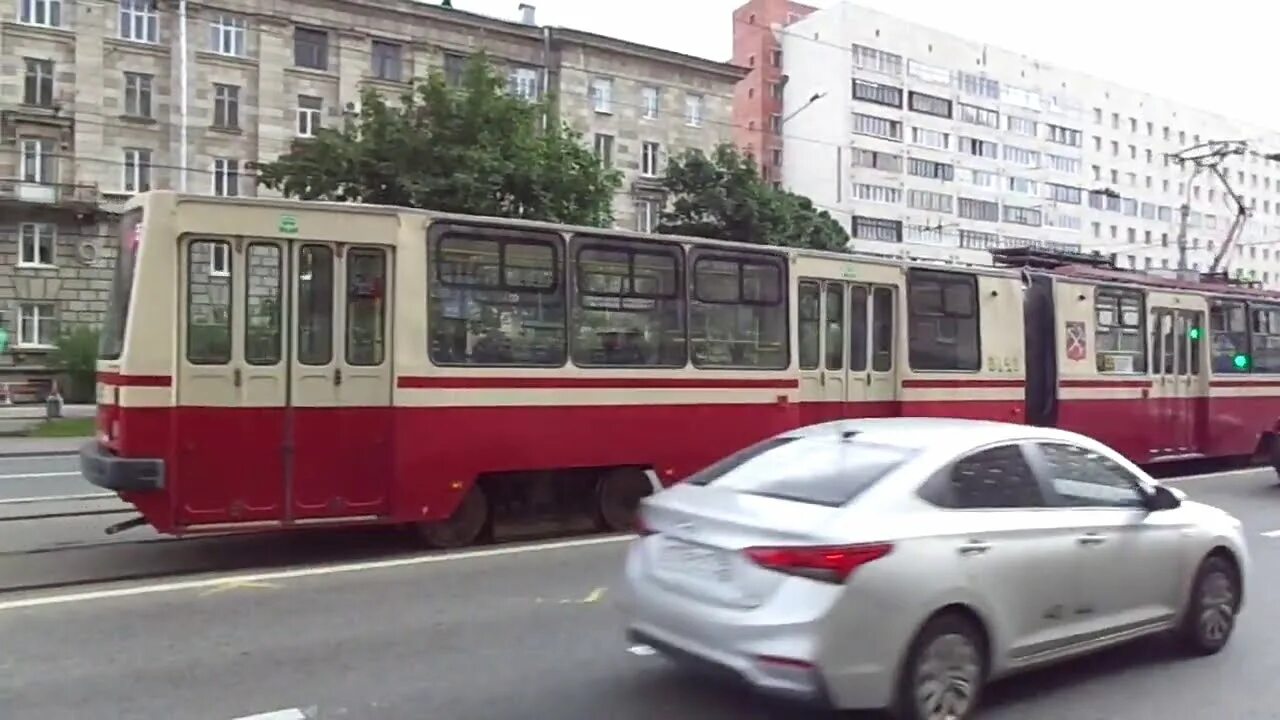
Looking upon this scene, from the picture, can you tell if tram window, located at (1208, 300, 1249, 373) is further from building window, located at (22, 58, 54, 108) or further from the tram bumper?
building window, located at (22, 58, 54, 108)

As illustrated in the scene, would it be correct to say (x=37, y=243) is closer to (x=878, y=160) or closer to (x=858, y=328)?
(x=858, y=328)

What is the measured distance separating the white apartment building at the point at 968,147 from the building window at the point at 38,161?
40331 millimetres

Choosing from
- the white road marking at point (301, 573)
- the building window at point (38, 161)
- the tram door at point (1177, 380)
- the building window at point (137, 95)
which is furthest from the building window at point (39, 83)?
the tram door at point (1177, 380)

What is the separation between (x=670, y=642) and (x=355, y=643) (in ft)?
7.41

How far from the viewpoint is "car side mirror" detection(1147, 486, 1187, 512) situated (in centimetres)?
639

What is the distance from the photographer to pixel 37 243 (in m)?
39.0

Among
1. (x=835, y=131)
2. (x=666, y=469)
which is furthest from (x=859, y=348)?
(x=835, y=131)

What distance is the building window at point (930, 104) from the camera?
73.4m

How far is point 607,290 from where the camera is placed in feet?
35.2

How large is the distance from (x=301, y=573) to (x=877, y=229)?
64.4 m

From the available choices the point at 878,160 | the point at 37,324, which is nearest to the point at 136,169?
the point at 37,324

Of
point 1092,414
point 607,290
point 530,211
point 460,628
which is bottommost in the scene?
point 460,628

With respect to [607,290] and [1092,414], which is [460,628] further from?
[1092,414]

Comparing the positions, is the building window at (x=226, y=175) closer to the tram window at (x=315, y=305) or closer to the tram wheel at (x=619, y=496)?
the tram wheel at (x=619, y=496)
